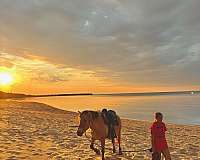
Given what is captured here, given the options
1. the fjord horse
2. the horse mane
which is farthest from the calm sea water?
the horse mane

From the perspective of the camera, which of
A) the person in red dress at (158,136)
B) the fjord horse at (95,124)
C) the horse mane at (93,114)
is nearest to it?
the person in red dress at (158,136)

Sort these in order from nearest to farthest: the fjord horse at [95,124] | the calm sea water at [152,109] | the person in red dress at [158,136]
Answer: the person in red dress at [158,136] < the fjord horse at [95,124] < the calm sea water at [152,109]

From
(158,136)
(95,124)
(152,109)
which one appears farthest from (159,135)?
(152,109)

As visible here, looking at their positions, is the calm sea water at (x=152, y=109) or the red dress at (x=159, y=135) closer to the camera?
the red dress at (x=159, y=135)

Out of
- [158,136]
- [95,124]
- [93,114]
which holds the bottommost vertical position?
[158,136]

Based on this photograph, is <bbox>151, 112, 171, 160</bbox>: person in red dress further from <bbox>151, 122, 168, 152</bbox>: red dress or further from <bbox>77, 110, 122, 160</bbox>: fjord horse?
<bbox>77, 110, 122, 160</bbox>: fjord horse

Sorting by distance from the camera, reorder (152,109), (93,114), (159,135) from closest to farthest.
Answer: (159,135), (93,114), (152,109)

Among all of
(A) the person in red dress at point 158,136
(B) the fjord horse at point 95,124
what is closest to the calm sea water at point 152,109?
(B) the fjord horse at point 95,124

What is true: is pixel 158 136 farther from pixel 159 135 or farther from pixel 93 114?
pixel 93 114

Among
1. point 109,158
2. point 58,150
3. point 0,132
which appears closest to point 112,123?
point 109,158

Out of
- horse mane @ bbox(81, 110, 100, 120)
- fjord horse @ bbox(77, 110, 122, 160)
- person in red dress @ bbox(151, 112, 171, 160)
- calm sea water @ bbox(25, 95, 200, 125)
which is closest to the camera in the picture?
person in red dress @ bbox(151, 112, 171, 160)

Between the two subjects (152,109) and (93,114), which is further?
(152,109)

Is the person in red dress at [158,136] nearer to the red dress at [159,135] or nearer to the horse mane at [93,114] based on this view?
the red dress at [159,135]

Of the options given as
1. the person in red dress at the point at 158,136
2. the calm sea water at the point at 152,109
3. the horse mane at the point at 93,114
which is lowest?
the calm sea water at the point at 152,109
